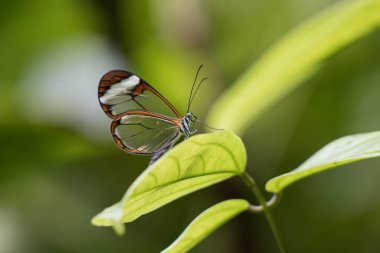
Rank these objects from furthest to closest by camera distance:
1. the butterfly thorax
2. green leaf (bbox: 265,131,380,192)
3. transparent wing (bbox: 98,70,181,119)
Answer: the butterfly thorax
transparent wing (bbox: 98,70,181,119)
green leaf (bbox: 265,131,380,192)

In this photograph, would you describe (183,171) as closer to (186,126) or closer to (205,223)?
(205,223)

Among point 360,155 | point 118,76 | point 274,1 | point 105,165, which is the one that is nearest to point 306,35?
point 118,76

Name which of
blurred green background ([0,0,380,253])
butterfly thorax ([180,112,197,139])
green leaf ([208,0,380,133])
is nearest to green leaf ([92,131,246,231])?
butterfly thorax ([180,112,197,139])

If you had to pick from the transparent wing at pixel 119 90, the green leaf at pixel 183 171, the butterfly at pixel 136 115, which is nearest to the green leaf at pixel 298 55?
the butterfly at pixel 136 115

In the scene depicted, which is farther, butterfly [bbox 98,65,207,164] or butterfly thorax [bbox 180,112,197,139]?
butterfly thorax [bbox 180,112,197,139]

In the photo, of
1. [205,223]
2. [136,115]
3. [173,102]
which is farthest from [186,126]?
[173,102]

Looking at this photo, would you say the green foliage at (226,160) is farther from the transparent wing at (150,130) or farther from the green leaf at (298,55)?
the transparent wing at (150,130)

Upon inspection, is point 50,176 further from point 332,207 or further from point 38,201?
point 332,207

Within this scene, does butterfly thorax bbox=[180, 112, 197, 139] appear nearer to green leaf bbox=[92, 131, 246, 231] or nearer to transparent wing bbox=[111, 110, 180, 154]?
transparent wing bbox=[111, 110, 180, 154]
